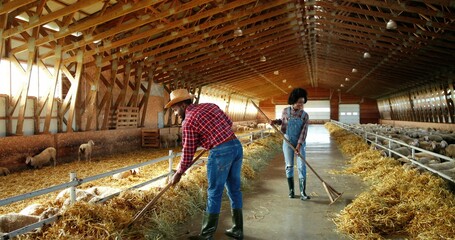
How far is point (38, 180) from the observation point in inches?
352

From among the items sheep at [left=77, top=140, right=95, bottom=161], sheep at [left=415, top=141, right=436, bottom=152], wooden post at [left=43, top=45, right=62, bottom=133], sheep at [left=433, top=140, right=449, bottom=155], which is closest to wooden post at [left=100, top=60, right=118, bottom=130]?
sheep at [left=77, top=140, right=95, bottom=161]

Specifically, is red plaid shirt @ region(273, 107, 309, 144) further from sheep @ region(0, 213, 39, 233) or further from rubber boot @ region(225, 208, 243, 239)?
sheep @ region(0, 213, 39, 233)

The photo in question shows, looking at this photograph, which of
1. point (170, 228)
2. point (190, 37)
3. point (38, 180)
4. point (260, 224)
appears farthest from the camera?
point (190, 37)

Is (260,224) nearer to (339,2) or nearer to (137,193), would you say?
(137,193)

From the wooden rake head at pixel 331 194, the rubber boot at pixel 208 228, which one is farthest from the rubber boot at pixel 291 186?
the rubber boot at pixel 208 228

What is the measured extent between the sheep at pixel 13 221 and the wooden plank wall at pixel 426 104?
20973 mm

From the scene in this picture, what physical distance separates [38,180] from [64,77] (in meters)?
6.02

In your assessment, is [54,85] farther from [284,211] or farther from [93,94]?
[284,211]

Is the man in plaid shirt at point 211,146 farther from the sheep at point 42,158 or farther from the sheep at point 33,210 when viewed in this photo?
the sheep at point 42,158

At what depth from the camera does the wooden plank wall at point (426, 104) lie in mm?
21078

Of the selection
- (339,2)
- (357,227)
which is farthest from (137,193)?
(339,2)

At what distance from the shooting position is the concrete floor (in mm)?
4828

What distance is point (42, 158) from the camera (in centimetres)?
1108

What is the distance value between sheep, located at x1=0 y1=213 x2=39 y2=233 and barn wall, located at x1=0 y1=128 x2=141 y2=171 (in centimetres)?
699
